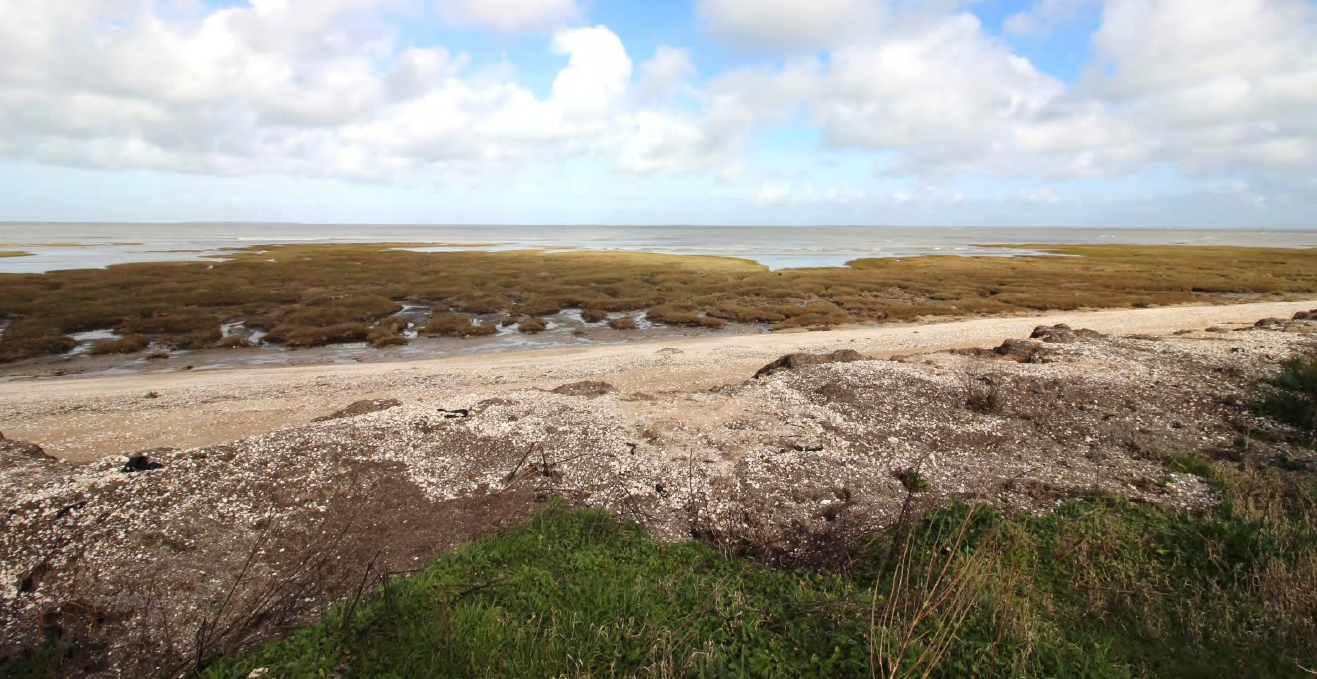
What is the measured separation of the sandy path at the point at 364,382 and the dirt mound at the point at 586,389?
145cm

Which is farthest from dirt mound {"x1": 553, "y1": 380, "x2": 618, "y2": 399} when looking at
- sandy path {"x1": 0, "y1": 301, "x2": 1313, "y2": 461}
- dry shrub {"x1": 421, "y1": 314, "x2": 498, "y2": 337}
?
dry shrub {"x1": 421, "y1": 314, "x2": 498, "y2": 337}

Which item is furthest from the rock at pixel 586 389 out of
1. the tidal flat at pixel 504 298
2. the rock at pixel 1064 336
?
the tidal flat at pixel 504 298

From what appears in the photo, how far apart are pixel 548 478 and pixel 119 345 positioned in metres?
30.1

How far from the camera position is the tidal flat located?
33469 mm

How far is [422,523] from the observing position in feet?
31.9

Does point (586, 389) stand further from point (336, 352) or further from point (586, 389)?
point (336, 352)

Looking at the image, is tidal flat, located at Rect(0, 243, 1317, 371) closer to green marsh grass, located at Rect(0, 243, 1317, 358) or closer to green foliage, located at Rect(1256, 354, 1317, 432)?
green marsh grass, located at Rect(0, 243, 1317, 358)

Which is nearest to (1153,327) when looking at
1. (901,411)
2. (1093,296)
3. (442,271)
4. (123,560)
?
(1093,296)

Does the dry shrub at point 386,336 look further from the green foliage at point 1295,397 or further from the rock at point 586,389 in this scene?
the green foliage at point 1295,397

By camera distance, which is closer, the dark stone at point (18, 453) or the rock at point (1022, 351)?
the dark stone at point (18, 453)

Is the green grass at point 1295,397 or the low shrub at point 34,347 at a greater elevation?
the green grass at point 1295,397

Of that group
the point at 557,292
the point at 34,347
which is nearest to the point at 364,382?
the point at 34,347

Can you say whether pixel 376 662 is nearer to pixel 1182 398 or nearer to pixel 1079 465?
pixel 1079 465

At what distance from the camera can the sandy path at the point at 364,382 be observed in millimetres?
16203
